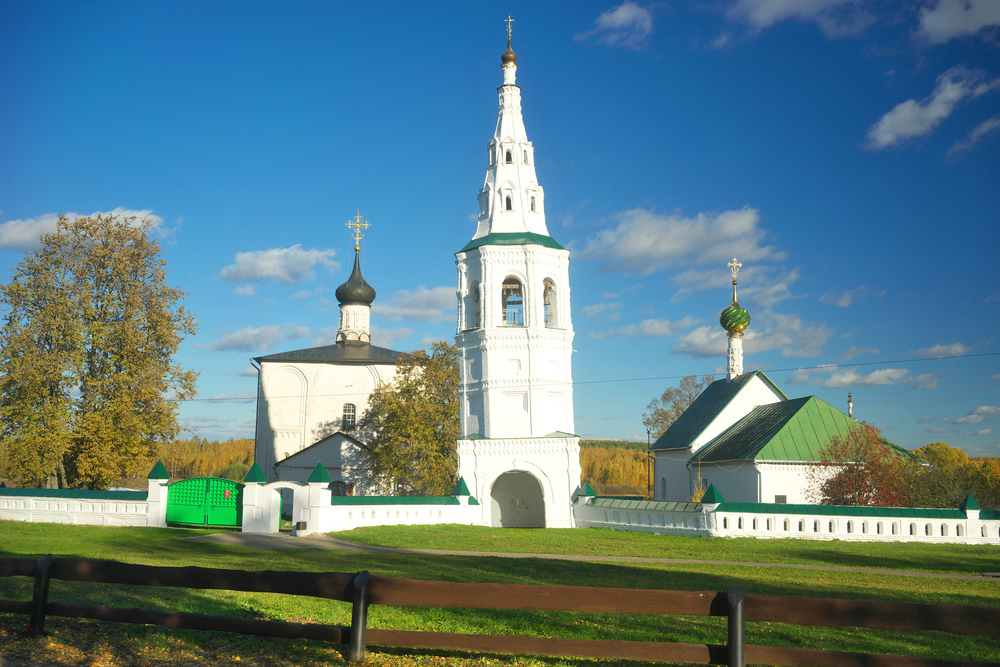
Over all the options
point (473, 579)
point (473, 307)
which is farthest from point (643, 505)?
point (473, 579)

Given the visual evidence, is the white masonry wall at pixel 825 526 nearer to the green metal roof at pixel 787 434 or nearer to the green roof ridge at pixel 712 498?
the green roof ridge at pixel 712 498

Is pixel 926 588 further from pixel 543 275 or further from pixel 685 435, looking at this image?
pixel 685 435

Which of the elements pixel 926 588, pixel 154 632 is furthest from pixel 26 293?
pixel 926 588

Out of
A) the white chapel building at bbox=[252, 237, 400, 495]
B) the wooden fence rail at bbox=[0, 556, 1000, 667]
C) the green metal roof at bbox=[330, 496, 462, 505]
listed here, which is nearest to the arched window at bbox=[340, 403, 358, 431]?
the white chapel building at bbox=[252, 237, 400, 495]

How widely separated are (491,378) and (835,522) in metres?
13.4

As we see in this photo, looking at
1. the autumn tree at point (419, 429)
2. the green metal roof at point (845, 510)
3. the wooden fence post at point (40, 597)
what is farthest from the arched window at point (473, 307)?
the wooden fence post at point (40, 597)

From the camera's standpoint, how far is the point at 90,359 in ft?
98.9

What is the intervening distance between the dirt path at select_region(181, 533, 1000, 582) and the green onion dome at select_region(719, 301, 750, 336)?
26.2 m

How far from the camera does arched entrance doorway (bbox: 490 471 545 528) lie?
3256cm

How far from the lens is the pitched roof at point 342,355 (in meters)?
48.8

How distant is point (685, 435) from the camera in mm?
36531

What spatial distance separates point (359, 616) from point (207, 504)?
2217 cm

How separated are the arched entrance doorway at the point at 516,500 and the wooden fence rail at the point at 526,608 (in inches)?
1037

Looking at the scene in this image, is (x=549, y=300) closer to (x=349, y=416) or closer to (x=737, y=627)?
(x=349, y=416)
